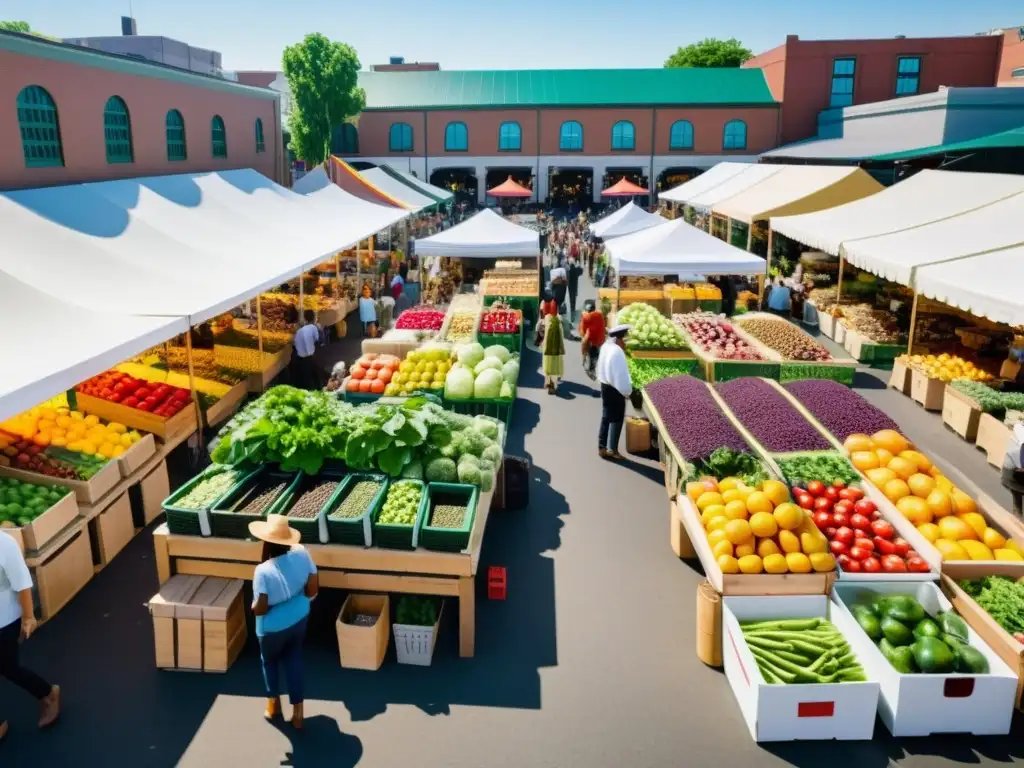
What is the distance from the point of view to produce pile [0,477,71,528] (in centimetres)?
591

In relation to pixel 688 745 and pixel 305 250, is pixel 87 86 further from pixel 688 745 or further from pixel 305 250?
pixel 688 745

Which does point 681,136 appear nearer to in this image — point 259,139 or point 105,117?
point 259,139

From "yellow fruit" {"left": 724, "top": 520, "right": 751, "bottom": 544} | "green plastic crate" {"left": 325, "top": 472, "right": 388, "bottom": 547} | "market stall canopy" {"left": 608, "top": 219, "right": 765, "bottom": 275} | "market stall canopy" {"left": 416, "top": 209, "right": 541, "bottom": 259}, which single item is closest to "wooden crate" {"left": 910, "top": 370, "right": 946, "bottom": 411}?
"market stall canopy" {"left": 608, "top": 219, "right": 765, "bottom": 275}

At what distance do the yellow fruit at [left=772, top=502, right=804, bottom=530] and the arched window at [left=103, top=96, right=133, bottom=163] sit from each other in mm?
12846

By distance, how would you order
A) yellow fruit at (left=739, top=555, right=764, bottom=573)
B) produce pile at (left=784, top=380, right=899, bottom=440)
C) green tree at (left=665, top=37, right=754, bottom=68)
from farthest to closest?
green tree at (left=665, top=37, right=754, bottom=68) < produce pile at (left=784, top=380, right=899, bottom=440) < yellow fruit at (left=739, top=555, right=764, bottom=573)

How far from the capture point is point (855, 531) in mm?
5992

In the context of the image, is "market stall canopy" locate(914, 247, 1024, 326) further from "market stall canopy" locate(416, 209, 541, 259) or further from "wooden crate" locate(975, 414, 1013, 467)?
"market stall canopy" locate(416, 209, 541, 259)

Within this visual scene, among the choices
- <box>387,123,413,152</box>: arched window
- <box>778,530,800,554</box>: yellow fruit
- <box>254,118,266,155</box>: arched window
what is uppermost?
<box>387,123,413,152</box>: arched window

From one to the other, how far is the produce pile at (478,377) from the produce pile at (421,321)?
9.12 ft

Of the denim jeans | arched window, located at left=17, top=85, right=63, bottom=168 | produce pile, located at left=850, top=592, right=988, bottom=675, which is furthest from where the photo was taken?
arched window, located at left=17, top=85, right=63, bottom=168

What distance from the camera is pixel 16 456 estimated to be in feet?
22.3

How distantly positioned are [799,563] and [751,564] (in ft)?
1.13

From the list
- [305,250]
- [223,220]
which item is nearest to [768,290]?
[305,250]

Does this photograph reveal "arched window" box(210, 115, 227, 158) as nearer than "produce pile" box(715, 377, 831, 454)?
No
